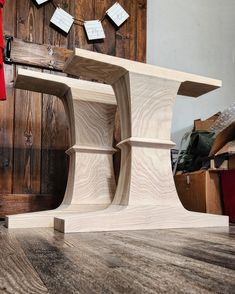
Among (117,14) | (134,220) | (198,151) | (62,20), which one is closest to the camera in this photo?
(134,220)

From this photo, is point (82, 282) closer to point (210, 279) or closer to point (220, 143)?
point (210, 279)

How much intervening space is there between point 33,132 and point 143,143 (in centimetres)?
87

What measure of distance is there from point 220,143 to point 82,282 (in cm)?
128

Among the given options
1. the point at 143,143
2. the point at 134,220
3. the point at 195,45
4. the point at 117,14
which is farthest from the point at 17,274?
the point at 195,45

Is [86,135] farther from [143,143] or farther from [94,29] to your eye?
[94,29]

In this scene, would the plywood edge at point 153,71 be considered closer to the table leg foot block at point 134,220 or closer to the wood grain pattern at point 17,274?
the table leg foot block at point 134,220

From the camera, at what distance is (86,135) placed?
157 cm

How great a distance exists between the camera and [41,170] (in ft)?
6.56

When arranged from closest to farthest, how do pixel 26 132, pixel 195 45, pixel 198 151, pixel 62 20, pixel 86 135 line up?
pixel 86 135
pixel 198 151
pixel 26 132
pixel 62 20
pixel 195 45

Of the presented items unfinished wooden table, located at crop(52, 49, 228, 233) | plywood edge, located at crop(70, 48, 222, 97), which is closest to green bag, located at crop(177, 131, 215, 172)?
plywood edge, located at crop(70, 48, 222, 97)

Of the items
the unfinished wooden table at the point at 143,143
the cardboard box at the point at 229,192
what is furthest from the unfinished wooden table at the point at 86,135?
the cardboard box at the point at 229,192

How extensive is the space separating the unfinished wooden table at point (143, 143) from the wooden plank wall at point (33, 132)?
736mm

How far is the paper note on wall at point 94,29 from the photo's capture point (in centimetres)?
217

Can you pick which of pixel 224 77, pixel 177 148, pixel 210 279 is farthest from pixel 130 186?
pixel 224 77
